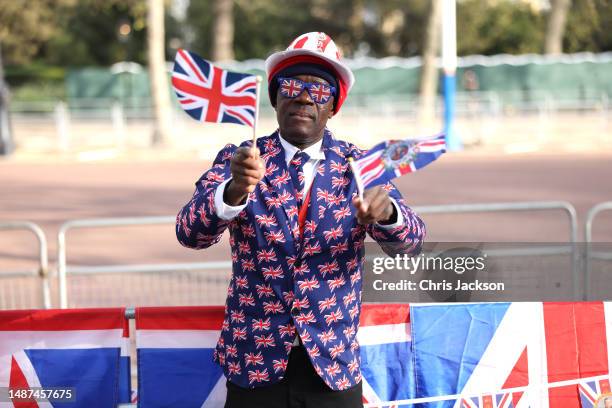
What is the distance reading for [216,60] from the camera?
35625 millimetres

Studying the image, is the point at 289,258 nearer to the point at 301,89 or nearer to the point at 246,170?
the point at 246,170

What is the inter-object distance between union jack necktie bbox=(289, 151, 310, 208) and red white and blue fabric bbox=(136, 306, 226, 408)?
4.59ft

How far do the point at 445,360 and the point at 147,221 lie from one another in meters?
2.56

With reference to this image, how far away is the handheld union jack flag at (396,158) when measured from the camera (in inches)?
111

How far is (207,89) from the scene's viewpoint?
3.43 meters

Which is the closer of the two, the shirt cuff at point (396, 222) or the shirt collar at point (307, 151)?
the shirt cuff at point (396, 222)

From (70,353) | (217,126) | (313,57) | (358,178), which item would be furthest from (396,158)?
(217,126)

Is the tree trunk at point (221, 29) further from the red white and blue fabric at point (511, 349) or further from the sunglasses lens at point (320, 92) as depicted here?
the sunglasses lens at point (320, 92)

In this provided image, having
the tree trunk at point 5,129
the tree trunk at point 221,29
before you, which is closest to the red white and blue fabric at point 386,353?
the tree trunk at point 5,129

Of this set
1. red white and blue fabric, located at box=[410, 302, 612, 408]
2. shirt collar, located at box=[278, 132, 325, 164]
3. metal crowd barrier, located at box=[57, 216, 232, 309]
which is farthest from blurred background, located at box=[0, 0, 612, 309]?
shirt collar, located at box=[278, 132, 325, 164]

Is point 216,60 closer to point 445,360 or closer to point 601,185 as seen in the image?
point 601,185

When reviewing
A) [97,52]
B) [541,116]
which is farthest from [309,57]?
[97,52]

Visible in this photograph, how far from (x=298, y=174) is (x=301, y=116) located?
189 millimetres

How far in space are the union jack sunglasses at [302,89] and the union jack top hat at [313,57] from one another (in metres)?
0.08
